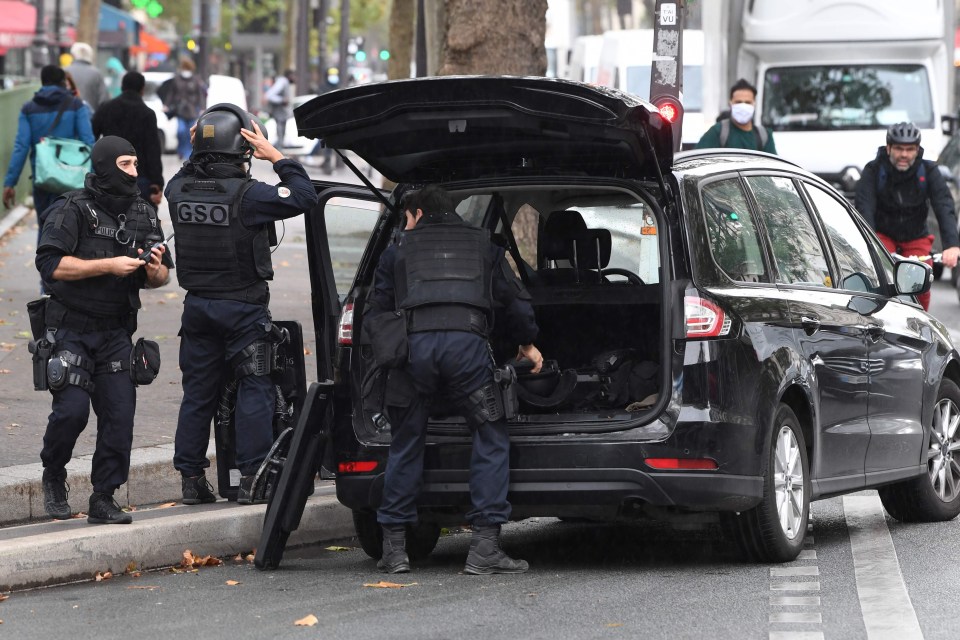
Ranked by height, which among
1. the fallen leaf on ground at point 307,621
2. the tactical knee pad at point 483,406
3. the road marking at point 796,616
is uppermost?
the tactical knee pad at point 483,406

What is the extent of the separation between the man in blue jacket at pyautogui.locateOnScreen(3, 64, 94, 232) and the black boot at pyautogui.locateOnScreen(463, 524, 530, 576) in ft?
25.4

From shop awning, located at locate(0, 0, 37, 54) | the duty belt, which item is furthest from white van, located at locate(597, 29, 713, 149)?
shop awning, located at locate(0, 0, 37, 54)

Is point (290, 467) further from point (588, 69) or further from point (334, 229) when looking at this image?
point (588, 69)

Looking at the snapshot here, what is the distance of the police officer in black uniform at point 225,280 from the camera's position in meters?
8.04

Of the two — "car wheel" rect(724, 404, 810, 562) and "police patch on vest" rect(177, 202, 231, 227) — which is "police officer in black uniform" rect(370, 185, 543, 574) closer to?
"car wheel" rect(724, 404, 810, 562)

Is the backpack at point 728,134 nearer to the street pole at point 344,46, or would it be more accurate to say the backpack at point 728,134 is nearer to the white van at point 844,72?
the white van at point 844,72

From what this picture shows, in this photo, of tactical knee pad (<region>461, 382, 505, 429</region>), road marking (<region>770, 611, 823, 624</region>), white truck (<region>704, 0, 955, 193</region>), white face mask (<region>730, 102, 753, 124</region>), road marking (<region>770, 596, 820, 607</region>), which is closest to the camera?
road marking (<region>770, 611, 823, 624</region>)

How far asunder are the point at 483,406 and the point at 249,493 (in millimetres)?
1642

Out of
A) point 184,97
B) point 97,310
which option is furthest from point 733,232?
point 184,97

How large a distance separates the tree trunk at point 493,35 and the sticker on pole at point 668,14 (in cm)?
103

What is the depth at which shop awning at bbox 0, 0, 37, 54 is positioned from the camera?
1826 inches

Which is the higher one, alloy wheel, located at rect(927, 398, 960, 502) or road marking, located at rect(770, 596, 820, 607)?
alloy wheel, located at rect(927, 398, 960, 502)

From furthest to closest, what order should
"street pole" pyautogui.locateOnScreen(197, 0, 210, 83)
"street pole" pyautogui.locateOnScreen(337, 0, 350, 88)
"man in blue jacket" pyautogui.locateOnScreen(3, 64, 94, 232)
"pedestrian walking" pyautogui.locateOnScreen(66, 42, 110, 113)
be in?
"street pole" pyautogui.locateOnScreen(197, 0, 210, 83), "street pole" pyautogui.locateOnScreen(337, 0, 350, 88), "pedestrian walking" pyautogui.locateOnScreen(66, 42, 110, 113), "man in blue jacket" pyautogui.locateOnScreen(3, 64, 94, 232)

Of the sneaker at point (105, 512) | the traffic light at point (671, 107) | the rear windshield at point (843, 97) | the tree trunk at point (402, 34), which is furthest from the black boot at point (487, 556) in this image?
the tree trunk at point (402, 34)
